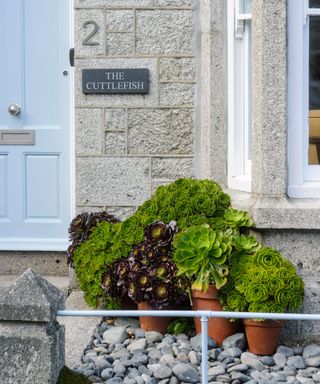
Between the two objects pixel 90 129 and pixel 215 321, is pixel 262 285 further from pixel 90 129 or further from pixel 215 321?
pixel 90 129

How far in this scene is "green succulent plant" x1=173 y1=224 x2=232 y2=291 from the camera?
16.0 ft

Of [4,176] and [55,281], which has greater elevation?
[4,176]

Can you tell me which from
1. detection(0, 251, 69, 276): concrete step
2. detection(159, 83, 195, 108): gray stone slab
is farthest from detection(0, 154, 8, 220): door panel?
detection(159, 83, 195, 108): gray stone slab

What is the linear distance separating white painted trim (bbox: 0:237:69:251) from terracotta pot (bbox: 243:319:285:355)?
2.23 metres

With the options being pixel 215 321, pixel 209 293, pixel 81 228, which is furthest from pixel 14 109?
pixel 215 321

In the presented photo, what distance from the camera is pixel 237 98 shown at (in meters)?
5.88

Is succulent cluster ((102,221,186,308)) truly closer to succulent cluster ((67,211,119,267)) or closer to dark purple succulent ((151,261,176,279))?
dark purple succulent ((151,261,176,279))

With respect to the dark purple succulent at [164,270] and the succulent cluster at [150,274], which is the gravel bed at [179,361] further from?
the dark purple succulent at [164,270]

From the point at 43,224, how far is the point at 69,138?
0.72m

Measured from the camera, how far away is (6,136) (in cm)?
671

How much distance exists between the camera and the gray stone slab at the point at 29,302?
12.4 feet

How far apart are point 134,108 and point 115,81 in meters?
0.24

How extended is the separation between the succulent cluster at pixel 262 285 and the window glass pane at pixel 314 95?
78 centimetres

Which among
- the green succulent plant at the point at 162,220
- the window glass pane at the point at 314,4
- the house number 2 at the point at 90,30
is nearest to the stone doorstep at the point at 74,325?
the green succulent plant at the point at 162,220
